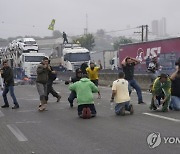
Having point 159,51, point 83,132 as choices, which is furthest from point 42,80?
point 159,51

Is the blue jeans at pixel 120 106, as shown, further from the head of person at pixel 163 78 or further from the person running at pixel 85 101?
the head of person at pixel 163 78

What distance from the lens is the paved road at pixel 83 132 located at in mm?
8617

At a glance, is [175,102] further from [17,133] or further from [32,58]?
[32,58]

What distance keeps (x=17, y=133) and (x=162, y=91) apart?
5100 mm

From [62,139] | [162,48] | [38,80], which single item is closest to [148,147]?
[62,139]

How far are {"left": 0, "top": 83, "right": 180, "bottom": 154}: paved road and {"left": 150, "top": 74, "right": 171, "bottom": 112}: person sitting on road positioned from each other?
0.38 metres

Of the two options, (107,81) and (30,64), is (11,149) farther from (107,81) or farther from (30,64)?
(30,64)

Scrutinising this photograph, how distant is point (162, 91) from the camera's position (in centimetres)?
1401

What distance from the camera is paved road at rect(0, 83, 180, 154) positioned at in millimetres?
8617

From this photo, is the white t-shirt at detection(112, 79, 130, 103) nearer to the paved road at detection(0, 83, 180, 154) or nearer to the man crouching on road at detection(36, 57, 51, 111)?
the paved road at detection(0, 83, 180, 154)

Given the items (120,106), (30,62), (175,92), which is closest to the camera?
(120,106)

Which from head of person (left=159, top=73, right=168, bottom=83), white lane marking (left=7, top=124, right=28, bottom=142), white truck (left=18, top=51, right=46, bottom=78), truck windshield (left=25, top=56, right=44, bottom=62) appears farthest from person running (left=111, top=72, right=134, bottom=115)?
truck windshield (left=25, top=56, right=44, bottom=62)

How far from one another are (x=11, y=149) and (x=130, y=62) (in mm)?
8695

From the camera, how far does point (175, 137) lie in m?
9.43
